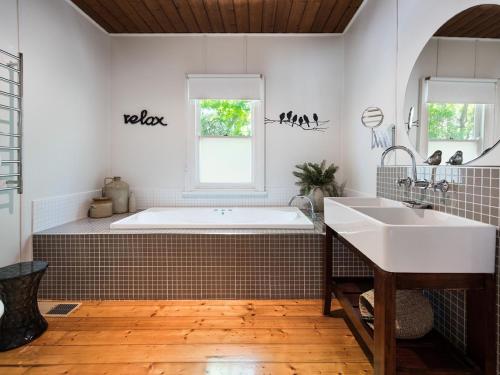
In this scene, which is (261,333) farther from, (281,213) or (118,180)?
(118,180)

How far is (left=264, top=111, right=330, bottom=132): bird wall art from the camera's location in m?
3.32

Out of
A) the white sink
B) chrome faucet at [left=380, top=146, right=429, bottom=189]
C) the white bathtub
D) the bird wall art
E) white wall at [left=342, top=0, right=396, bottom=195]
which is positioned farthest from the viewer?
the bird wall art

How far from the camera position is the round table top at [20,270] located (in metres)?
1.71

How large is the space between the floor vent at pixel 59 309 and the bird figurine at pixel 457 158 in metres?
2.55

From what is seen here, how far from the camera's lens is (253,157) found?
3.35 m

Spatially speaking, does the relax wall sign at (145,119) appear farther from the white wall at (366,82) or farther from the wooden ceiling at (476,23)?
the wooden ceiling at (476,23)

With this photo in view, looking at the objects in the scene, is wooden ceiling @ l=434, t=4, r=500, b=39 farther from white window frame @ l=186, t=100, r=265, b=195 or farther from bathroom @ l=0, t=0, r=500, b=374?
white window frame @ l=186, t=100, r=265, b=195

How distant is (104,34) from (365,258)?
341cm

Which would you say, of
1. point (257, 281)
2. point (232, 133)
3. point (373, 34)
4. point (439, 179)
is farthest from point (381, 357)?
point (232, 133)

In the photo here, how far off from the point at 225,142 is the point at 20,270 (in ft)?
7.09

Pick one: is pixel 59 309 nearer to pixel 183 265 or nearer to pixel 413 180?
pixel 183 265

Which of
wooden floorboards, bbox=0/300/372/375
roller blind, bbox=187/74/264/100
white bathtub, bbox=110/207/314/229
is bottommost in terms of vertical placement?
wooden floorboards, bbox=0/300/372/375

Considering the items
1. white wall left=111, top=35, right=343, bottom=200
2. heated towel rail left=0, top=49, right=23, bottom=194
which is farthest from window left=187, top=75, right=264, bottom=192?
heated towel rail left=0, top=49, right=23, bottom=194

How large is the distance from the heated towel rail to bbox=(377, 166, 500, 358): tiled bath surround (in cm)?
257
